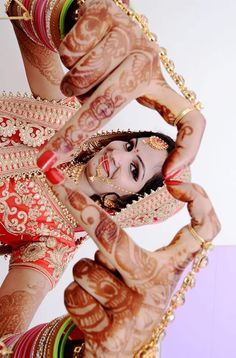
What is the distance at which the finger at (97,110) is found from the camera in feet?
1.91

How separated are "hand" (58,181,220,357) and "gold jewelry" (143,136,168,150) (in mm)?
452

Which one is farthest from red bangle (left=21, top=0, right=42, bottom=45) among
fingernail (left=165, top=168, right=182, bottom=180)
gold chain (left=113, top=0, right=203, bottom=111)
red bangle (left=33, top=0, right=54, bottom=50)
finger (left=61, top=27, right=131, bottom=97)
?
fingernail (left=165, top=168, right=182, bottom=180)

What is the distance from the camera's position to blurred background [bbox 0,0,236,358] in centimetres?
133

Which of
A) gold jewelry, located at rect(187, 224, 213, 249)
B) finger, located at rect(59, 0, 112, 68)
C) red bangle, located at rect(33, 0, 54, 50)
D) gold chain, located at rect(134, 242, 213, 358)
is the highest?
red bangle, located at rect(33, 0, 54, 50)

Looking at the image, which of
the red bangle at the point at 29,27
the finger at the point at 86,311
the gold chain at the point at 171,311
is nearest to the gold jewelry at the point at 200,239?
the gold chain at the point at 171,311

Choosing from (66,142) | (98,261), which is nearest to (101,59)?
(66,142)

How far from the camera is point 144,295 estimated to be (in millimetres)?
568

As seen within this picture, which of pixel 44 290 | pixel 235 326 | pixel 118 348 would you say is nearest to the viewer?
pixel 118 348

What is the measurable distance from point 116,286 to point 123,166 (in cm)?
42

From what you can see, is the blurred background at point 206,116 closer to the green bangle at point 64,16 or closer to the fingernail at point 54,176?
the green bangle at point 64,16

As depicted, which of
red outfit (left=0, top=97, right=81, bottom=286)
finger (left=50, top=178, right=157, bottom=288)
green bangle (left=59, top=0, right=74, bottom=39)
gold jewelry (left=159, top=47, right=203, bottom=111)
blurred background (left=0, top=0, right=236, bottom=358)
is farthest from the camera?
blurred background (left=0, top=0, right=236, bottom=358)

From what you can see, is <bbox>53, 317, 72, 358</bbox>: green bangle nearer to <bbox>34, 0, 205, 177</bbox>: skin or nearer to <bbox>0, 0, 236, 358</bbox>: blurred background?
<bbox>34, 0, 205, 177</bbox>: skin

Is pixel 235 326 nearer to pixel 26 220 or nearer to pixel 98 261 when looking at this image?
pixel 26 220

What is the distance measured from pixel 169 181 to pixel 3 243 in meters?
0.52
